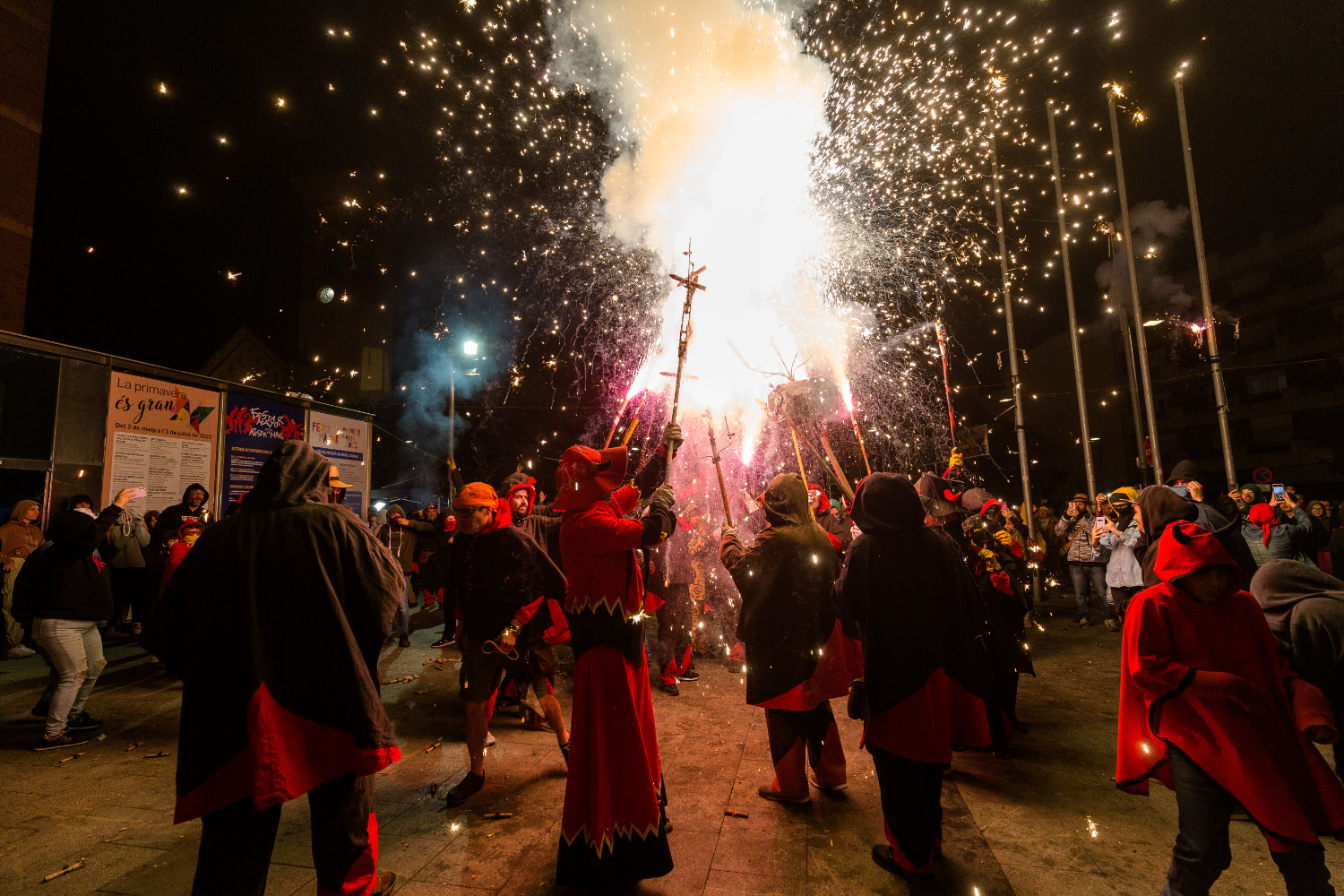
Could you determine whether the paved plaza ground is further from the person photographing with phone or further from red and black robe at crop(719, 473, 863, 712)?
the person photographing with phone

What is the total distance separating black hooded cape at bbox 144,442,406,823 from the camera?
7.41ft

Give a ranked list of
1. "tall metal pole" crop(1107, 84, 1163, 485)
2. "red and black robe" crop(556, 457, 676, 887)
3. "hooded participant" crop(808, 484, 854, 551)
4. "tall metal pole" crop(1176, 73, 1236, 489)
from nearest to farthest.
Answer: "red and black robe" crop(556, 457, 676, 887)
"hooded participant" crop(808, 484, 854, 551)
"tall metal pole" crop(1176, 73, 1236, 489)
"tall metal pole" crop(1107, 84, 1163, 485)

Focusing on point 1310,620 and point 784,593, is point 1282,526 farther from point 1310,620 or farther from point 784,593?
point 784,593

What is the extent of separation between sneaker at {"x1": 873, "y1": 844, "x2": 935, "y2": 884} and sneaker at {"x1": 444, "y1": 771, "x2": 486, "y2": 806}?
255 cm

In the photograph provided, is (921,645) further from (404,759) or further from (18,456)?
(18,456)

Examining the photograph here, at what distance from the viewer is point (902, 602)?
10.7 ft

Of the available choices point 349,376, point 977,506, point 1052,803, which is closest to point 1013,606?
point 977,506

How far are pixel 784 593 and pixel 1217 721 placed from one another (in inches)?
84.1

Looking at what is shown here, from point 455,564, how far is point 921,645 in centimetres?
332

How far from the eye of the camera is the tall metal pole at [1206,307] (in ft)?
39.1

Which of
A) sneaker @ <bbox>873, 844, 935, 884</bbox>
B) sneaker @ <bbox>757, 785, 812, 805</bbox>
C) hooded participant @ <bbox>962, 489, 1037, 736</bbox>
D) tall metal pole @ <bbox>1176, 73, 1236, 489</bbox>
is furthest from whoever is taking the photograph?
tall metal pole @ <bbox>1176, 73, 1236, 489</bbox>

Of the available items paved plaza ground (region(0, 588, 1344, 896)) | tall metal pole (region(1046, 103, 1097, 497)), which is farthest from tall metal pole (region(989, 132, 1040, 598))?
paved plaza ground (region(0, 588, 1344, 896))

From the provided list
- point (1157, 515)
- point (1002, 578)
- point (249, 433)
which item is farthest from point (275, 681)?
point (249, 433)

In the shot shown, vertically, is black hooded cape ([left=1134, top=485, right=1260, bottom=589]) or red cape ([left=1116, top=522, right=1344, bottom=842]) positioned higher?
black hooded cape ([left=1134, top=485, right=1260, bottom=589])
